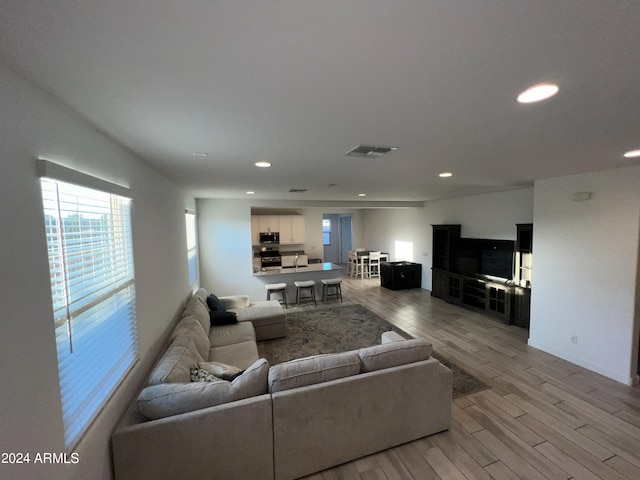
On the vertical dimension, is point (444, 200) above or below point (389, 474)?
above

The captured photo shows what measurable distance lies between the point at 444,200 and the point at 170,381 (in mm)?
6647

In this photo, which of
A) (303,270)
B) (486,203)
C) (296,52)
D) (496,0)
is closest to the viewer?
(496,0)

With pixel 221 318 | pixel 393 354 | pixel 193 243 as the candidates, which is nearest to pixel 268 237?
pixel 193 243

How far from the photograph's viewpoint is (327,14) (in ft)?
2.42

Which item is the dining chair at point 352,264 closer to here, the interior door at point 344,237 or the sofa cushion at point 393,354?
the interior door at point 344,237

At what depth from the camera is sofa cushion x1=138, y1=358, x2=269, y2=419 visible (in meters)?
1.70

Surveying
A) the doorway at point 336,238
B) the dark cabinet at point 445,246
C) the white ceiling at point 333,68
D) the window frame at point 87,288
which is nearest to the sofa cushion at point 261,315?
the window frame at point 87,288

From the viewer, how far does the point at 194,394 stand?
177 centimetres

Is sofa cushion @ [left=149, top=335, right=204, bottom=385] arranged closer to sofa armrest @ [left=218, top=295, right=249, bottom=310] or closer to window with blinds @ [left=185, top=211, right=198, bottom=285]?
sofa armrest @ [left=218, top=295, right=249, bottom=310]

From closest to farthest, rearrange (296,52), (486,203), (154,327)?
(296,52) → (154,327) → (486,203)

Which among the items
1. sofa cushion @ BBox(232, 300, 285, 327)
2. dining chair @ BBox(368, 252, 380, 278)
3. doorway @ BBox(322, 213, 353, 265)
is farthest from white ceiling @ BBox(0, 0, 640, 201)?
doorway @ BBox(322, 213, 353, 265)

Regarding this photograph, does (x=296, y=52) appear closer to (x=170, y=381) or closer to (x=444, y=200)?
(x=170, y=381)

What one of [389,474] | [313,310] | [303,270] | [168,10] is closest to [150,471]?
[389,474]

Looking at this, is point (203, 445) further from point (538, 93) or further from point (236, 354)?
point (538, 93)
